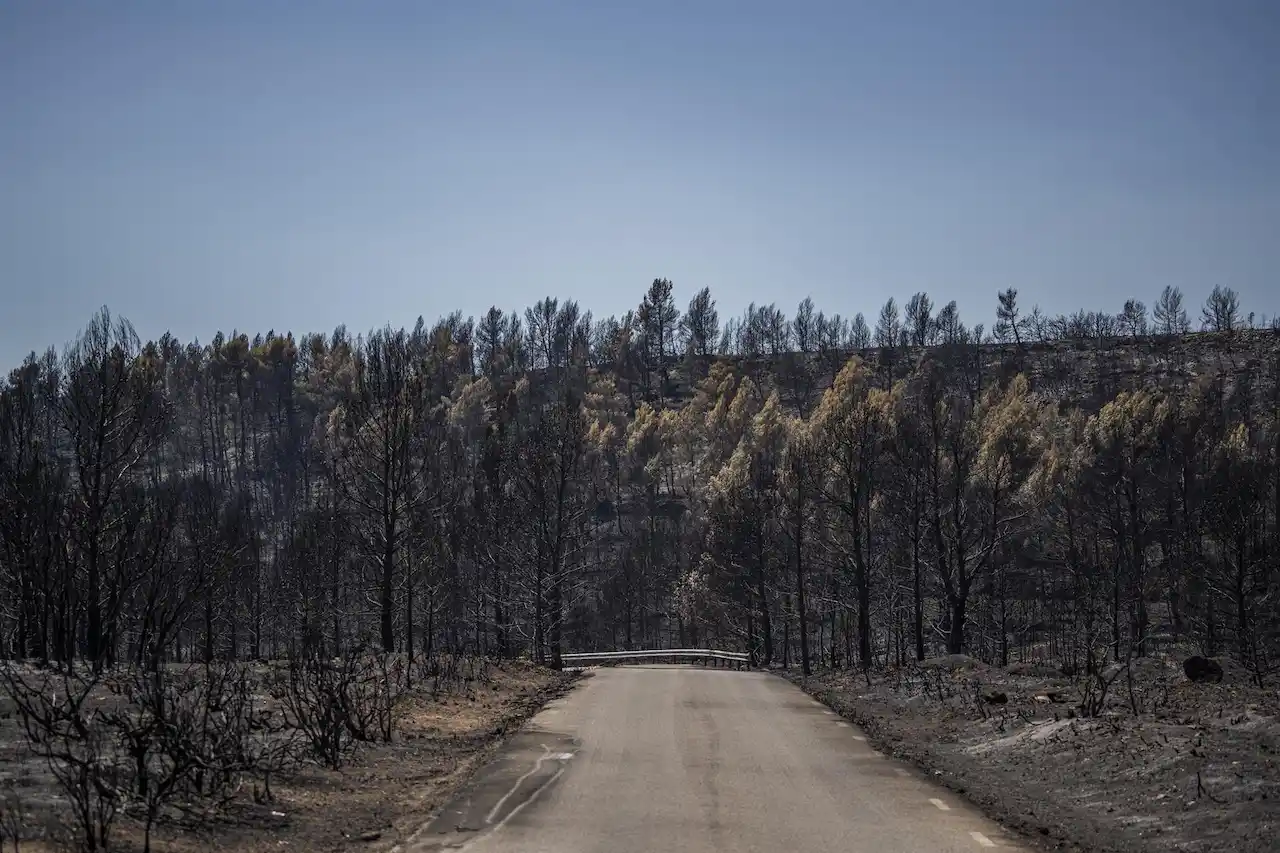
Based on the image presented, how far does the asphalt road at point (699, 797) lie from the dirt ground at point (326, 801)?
0.45m

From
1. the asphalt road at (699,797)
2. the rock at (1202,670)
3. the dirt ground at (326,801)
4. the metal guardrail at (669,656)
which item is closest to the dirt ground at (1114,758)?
the rock at (1202,670)

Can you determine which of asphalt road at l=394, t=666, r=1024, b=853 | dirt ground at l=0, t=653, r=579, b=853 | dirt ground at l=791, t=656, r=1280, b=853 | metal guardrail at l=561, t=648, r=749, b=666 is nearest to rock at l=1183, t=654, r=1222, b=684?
dirt ground at l=791, t=656, r=1280, b=853

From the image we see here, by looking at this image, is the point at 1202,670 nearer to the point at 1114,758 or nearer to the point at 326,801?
the point at 1114,758

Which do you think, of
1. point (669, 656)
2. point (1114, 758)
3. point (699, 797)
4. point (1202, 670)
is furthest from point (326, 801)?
point (669, 656)

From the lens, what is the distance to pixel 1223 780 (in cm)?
1020

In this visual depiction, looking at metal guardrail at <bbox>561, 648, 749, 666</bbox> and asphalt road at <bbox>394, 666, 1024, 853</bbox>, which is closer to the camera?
asphalt road at <bbox>394, 666, 1024, 853</bbox>

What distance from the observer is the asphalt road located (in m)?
9.11

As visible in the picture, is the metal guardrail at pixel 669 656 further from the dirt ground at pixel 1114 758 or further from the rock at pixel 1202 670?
the rock at pixel 1202 670

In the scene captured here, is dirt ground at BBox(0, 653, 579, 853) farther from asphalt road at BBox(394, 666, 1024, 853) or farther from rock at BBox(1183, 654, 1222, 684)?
rock at BBox(1183, 654, 1222, 684)

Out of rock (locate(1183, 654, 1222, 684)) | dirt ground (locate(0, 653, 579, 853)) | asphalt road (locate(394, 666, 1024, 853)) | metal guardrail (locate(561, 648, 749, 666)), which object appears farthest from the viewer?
metal guardrail (locate(561, 648, 749, 666))

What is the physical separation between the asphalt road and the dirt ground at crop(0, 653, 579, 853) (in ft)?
1.49

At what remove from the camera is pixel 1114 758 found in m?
12.2

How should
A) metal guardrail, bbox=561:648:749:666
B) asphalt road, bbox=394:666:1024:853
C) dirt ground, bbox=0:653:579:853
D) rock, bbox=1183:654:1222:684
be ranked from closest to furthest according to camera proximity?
dirt ground, bbox=0:653:579:853
asphalt road, bbox=394:666:1024:853
rock, bbox=1183:654:1222:684
metal guardrail, bbox=561:648:749:666

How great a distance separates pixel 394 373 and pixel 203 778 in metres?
18.4
